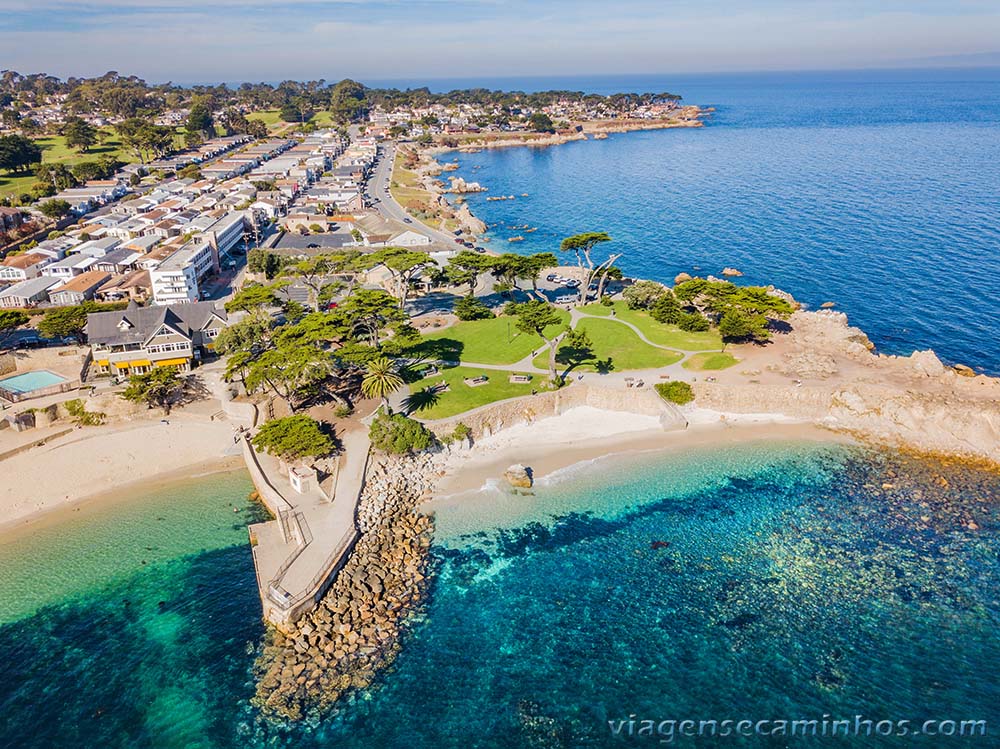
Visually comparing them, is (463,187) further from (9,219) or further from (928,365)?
(928,365)

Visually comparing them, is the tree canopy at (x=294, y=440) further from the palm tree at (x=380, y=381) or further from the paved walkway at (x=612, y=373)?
the paved walkway at (x=612, y=373)

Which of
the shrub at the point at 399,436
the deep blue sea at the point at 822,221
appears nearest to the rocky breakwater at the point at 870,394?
the deep blue sea at the point at 822,221

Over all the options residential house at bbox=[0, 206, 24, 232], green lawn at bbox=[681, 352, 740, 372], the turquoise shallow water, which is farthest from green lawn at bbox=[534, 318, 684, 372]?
residential house at bbox=[0, 206, 24, 232]

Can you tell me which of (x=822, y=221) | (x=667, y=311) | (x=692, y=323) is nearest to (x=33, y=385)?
(x=667, y=311)

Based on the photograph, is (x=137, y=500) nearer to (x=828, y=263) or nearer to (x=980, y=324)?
(x=980, y=324)

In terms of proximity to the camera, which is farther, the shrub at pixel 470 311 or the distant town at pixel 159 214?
the distant town at pixel 159 214
